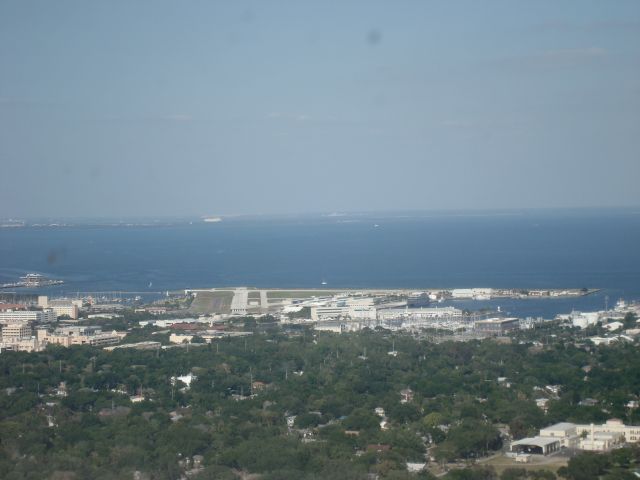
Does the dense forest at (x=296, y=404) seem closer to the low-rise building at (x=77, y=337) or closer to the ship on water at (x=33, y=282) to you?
the low-rise building at (x=77, y=337)

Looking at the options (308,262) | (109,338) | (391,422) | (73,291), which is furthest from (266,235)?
(391,422)

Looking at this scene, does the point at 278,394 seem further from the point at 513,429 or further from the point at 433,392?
the point at 513,429

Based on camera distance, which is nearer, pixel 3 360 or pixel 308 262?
pixel 3 360

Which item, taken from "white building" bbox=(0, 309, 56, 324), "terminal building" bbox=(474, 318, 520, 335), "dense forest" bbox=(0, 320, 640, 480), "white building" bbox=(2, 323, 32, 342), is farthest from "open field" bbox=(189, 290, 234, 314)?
"terminal building" bbox=(474, 318, 520, 335)

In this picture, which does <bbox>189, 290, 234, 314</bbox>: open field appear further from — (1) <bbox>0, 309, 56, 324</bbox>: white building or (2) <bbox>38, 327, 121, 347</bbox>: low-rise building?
(2) <bbox>38, 327, 121, 347</bbox>: low-rise building

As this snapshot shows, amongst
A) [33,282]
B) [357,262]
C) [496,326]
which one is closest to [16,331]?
[496,326]
